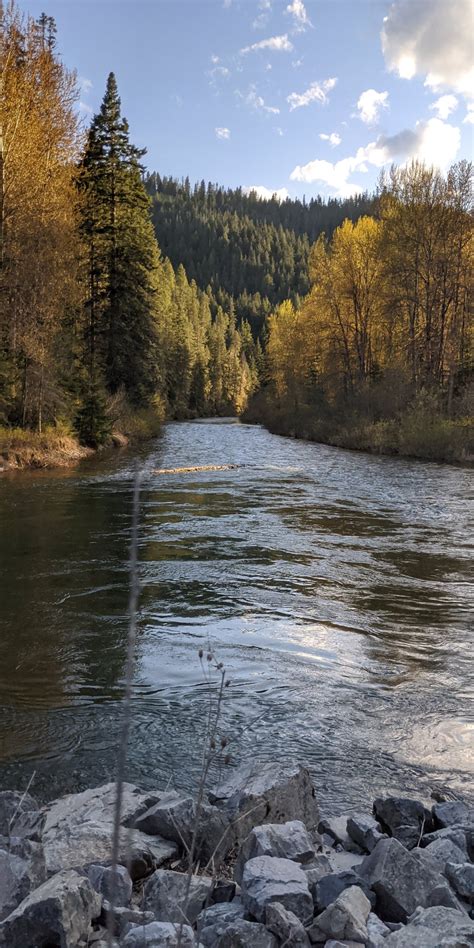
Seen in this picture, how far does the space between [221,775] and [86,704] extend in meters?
1.38

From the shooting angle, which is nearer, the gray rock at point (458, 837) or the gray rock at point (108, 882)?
the gray rock at point (108, 882)

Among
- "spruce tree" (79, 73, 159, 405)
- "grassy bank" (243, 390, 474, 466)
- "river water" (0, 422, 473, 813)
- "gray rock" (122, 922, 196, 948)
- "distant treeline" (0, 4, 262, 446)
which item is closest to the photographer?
"gray rock" (122, 922, 196, 948)

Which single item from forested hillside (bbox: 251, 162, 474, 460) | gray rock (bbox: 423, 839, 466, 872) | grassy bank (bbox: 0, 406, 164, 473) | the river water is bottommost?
the river water

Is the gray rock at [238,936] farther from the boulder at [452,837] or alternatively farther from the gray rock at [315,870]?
the boulder at [452,837]

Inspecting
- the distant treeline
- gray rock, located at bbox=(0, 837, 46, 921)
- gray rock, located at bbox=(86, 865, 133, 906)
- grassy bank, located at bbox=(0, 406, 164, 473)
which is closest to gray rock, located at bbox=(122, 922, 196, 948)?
gray rock, located at bbox=(86, 865, 133, 906)

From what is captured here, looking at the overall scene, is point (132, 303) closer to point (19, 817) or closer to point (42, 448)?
point (42, 448)

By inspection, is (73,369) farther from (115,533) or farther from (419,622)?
(419,622)

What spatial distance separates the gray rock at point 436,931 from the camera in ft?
7.57

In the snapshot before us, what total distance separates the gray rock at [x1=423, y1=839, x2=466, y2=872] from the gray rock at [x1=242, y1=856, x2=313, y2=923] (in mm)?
629

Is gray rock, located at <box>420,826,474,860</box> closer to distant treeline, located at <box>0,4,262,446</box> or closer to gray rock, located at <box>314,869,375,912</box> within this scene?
gray rock, located at <box>314,869,375,912</box>

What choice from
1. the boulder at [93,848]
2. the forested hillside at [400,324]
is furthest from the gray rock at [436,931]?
the forested hillside at [400,324]

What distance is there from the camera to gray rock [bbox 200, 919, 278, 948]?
2318 mm

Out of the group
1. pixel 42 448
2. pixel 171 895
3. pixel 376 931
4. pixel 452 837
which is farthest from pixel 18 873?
pixel 42 448

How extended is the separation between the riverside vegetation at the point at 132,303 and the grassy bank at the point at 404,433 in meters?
0.08
